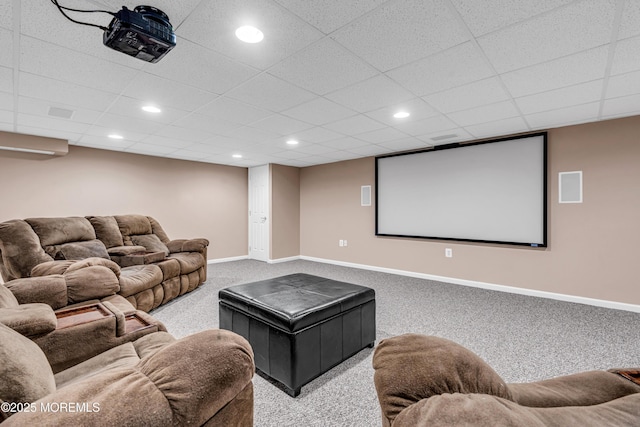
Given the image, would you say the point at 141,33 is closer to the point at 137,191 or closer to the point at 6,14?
the point at 6,14

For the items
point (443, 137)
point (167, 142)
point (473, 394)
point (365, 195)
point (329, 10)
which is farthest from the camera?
point (365, 195)

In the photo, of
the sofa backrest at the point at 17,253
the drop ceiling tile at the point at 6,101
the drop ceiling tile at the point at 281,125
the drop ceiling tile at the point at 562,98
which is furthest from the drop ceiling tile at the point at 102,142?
the drop ceiling tile at the point at 562,98

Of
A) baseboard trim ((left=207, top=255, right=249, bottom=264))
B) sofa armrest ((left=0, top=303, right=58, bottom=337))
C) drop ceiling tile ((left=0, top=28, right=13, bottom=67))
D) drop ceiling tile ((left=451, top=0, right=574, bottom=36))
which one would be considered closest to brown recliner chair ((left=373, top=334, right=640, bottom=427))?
sofa armrest ((left=0, top=303, right=58, bottom=337))

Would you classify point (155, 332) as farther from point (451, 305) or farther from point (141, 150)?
point (141, 150)

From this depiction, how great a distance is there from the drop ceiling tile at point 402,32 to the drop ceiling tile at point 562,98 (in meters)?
1.50

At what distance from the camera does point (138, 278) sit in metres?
3.09

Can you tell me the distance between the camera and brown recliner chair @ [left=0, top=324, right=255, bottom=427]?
58cm

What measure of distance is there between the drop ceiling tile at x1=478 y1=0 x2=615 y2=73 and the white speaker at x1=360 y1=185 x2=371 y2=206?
3812 millimetres

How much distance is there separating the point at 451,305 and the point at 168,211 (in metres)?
5.36

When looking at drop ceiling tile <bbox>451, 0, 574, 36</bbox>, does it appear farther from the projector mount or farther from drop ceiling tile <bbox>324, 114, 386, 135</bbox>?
drop ceiling tile <bbox>324, 114, 386, 135</bbox>

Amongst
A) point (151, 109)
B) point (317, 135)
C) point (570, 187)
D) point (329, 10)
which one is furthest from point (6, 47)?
point (570, 187)

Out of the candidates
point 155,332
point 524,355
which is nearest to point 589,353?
point 524,355

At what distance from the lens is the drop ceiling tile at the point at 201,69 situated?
6.59 feet

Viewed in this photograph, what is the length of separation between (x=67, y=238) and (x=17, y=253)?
2.16 feet
